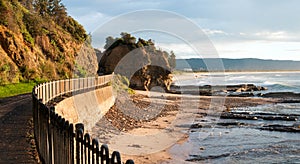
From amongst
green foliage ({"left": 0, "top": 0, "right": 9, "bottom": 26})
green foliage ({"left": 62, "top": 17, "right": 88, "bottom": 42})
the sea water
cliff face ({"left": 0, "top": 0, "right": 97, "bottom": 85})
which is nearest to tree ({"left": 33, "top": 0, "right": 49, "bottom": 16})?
cliff face ({"left": 0, "top": 0, "right": 97, "bottom": 85})

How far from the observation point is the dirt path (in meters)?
7.22

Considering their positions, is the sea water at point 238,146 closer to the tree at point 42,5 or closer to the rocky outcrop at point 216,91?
the tree at point 42,5

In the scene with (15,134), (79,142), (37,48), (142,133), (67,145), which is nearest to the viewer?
(79,142)

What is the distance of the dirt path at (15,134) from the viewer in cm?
722

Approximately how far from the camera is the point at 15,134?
9305 mm

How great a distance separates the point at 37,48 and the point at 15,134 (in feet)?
80.1

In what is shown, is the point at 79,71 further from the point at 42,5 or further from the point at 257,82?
the point at 257,82

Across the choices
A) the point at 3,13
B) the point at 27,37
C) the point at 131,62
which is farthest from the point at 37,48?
the point at 131,62

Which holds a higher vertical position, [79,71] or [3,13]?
[3,13]

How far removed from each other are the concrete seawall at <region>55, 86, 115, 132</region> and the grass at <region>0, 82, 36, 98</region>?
519cm

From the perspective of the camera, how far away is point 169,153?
15.2 metres

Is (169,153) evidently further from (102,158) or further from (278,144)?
(102,158)

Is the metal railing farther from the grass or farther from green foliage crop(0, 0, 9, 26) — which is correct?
green foliage crop(0, 0, 9, 26)

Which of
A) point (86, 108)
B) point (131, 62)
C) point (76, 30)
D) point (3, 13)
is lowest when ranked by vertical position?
point (86, 108)
